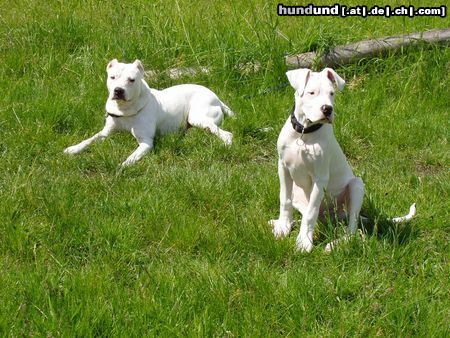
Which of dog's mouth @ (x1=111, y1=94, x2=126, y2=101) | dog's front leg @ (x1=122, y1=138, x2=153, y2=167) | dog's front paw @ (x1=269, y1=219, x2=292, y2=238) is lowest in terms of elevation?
dog's front leg @ (x1=122, y1=138, x2=153, y2=167)

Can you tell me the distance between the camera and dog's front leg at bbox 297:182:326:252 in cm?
456

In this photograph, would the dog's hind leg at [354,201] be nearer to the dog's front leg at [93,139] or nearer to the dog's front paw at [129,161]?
the dog's front paw at [129,161]

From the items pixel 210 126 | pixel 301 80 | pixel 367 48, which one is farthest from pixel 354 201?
pixel 367 48

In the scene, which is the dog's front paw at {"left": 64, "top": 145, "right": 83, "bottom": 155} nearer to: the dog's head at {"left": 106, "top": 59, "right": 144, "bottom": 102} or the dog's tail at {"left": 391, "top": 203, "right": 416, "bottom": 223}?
the dog's head at {"left": 106, "top": 59, "right": 144, "bottom": 102}

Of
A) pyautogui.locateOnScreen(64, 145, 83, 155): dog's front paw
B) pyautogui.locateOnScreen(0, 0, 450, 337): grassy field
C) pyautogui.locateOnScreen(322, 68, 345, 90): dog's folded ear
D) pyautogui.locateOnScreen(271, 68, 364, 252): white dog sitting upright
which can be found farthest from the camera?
pyautogui.locateOnScreen(64, 145, 83, 155): dog's front paw

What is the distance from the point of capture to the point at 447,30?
25.9 ft

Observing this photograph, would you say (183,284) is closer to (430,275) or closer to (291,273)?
(291,273)

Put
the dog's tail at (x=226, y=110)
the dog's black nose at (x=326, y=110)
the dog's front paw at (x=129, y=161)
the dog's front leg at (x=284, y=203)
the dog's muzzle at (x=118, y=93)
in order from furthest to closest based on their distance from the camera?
the dog's tail at (x=226, y=110) → the dog's muzzle at (x=118, y=93) → the dog's front paw at (x=129, y=161) → the dog's front leg at (x=284, y=203) → the dog's black nose at (x=326, y=110)

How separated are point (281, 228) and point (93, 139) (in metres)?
2.31

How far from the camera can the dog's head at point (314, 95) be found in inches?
168

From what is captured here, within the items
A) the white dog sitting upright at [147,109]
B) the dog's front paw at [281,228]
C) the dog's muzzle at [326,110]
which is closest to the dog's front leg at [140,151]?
the white dog sitting upright at [147,109]

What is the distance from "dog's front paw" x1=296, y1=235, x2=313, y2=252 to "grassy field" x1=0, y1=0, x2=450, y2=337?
1.7 inches

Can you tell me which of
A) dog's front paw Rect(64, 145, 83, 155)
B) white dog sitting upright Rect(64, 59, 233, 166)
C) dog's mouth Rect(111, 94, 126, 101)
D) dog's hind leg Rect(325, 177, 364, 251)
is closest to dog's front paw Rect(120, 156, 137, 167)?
white dog sitting upright Rect(64, 59, 233, 166)

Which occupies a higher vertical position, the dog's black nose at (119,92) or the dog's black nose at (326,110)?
the dog's black nose at (326,110)
